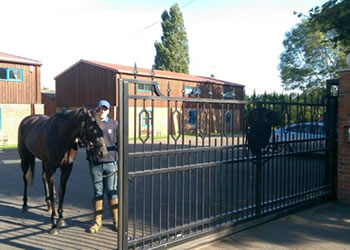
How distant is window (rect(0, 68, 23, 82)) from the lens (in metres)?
20.3

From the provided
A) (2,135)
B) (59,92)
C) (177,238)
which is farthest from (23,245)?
(59,92)

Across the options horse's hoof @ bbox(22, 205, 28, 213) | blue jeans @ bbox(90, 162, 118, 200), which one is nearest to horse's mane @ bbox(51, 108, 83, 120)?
blue jeans @ bbox(90, 162, 118, 200)

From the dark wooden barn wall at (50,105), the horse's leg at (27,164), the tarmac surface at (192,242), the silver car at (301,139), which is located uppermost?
the dark wooden barn wall at (50,105)

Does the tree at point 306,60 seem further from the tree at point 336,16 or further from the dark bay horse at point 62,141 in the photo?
the dark bay horse at point 62,141

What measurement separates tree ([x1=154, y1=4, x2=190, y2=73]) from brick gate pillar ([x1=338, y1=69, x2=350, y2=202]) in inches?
1533

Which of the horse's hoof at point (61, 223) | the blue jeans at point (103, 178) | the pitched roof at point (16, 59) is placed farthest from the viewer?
the pitched roof at point (16, 59)

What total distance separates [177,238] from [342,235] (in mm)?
2523

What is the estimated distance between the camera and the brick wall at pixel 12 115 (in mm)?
20281

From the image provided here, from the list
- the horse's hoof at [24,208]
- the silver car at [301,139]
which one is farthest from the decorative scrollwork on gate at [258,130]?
the horse's hoof at [24,208]

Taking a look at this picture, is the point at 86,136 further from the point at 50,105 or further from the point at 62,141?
the point at 50,105

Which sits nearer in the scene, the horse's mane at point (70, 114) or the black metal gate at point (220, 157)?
the black metal gate at point (220, 157)

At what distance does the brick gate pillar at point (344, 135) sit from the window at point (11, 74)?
65.9 ft

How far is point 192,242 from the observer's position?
424cm

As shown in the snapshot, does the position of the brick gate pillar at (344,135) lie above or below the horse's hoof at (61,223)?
above
